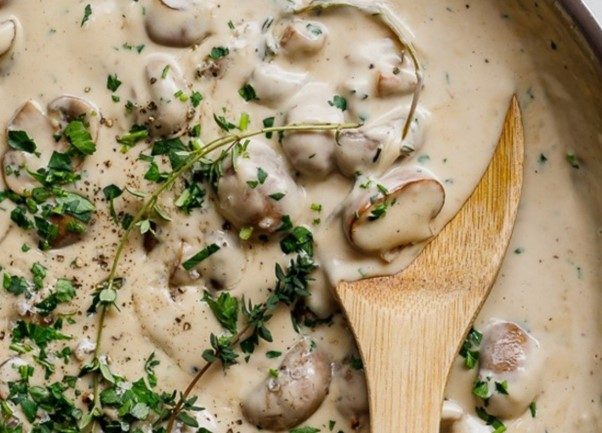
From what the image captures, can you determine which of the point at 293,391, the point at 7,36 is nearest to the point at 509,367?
the point at 293,391

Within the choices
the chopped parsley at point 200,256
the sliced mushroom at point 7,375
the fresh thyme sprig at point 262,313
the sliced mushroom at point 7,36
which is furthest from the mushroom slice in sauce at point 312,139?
the sliced mushroom at point 7,375

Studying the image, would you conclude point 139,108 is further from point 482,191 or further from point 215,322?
point 482,191

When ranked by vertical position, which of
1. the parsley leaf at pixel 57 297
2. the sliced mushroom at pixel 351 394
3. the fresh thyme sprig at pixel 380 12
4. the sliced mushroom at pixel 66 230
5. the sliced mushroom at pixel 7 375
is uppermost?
the fresh thyme sprig at pixel 380 12

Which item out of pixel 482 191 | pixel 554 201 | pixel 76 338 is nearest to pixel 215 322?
pixel 76 338

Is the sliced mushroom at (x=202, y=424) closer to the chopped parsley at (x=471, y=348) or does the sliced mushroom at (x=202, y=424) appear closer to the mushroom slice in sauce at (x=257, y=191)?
the mushroom slice in sauce at (x=257, y=191)

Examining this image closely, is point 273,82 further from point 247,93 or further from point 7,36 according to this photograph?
point 7,36

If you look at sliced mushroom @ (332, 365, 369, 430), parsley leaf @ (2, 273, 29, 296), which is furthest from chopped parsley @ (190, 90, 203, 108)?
sliced mushroom @ (332, 365, 369, 430)

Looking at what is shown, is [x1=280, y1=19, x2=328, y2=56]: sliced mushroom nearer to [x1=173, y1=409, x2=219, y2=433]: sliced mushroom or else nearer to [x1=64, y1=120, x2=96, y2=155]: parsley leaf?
[x1=64, y1=120, x2=96, y2=155]: parsley leaf
